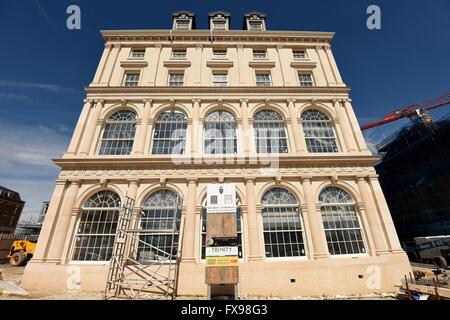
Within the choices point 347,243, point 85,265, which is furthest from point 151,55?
point 347,243

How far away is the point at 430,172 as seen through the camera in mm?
27234

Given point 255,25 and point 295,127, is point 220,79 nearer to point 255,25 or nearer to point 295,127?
point 295,127

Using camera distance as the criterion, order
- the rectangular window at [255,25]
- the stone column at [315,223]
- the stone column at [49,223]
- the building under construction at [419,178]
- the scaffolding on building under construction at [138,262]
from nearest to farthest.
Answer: the scaffolding on building under construction at [138,262] < the stone column at [49,223] < the stone column at [315,223] < the rectangular window at [255,25] < the building under construction at [419,178]

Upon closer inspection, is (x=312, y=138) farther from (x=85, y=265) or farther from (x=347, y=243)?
(x=85, y=265)

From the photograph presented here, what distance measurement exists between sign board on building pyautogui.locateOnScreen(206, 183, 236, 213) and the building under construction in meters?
29.6

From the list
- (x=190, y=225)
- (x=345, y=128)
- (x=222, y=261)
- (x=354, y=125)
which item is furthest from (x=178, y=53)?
(x=222, y=261)

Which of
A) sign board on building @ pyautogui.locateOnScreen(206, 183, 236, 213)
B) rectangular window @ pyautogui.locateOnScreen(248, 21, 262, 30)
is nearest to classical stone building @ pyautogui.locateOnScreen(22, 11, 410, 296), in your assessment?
sign board on building @ pyautogui.locateOnScreen(206, 183, 236, 213)

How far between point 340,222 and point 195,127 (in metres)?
11.6

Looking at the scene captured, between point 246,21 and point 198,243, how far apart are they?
22361mm

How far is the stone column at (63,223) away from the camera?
11383mm

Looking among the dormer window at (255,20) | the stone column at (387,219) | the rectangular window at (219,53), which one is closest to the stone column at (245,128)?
the rectangular window at (219,53)

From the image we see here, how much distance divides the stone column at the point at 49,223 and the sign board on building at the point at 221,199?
31.1 feet

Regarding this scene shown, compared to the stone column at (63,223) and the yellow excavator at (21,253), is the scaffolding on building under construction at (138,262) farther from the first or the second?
the yellow excavator at (21,253)

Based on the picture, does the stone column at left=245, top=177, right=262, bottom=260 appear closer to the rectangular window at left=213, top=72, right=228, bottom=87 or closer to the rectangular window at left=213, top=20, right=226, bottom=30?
the rectangular window at left=213, top=72, right=228, bottom=87
